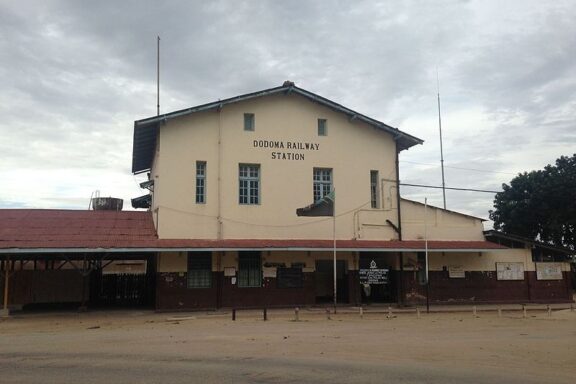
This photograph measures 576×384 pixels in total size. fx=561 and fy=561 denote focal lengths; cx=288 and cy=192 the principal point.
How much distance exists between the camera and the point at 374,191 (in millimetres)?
25219

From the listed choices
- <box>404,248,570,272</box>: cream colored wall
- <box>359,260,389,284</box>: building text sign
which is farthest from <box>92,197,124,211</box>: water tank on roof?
<box>404,248,570,272</box>: cream colored wall

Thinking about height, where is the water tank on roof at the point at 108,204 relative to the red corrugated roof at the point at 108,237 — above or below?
above

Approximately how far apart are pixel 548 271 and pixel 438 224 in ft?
18.6

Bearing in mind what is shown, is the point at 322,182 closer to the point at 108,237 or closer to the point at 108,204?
the point at 108,237

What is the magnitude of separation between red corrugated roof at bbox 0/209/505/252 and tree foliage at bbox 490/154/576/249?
1136cm

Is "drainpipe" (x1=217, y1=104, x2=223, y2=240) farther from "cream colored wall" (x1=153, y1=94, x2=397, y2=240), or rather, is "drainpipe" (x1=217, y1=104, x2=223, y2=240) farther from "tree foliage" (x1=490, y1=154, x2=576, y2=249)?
"tree foliage" (x1=490, y1=154, x2=576, y2=249)

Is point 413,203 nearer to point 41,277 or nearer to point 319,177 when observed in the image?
point 319,177

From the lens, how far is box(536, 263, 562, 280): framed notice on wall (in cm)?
2573

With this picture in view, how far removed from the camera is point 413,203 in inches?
998

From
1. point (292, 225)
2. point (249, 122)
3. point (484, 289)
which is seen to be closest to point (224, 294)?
point (292, 225)

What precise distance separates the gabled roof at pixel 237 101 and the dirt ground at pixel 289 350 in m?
8.01

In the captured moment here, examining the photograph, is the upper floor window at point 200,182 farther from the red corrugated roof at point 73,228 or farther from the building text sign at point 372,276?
the building text sign at point 372,276

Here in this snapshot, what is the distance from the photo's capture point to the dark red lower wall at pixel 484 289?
24.5 metres

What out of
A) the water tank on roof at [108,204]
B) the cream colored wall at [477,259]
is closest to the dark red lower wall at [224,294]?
the cream colored wall at [477,259]
